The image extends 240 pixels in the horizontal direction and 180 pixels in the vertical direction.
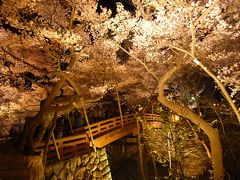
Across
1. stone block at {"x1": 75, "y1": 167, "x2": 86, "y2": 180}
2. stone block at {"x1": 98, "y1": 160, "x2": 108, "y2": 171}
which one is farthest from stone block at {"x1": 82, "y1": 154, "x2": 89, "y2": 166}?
stone block at {"x1": 98, "y1": 160, "x2": 108, "y2": 171}

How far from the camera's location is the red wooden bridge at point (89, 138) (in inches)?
443

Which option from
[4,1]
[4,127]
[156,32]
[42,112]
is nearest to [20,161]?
[42,112]

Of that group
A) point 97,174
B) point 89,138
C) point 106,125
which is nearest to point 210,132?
point 97,174

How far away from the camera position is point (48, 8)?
14797mm

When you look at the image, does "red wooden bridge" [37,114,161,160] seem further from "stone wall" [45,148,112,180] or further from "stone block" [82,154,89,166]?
"stone wall" [45,148,112,180]

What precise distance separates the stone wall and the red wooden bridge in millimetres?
383

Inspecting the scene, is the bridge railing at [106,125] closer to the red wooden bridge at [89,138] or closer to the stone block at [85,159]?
the red wooden bridge at [89,138]

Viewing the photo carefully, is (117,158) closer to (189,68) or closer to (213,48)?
(189,68)

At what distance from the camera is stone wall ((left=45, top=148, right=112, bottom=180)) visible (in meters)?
9.83

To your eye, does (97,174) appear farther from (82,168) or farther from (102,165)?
(82,168)

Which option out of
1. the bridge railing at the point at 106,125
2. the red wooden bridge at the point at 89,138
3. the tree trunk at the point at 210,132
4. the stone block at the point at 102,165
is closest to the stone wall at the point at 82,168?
the stone block at the point at 102,165

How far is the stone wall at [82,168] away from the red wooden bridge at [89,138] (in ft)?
1.26

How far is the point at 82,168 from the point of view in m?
11.8

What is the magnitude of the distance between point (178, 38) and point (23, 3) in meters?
6.99
